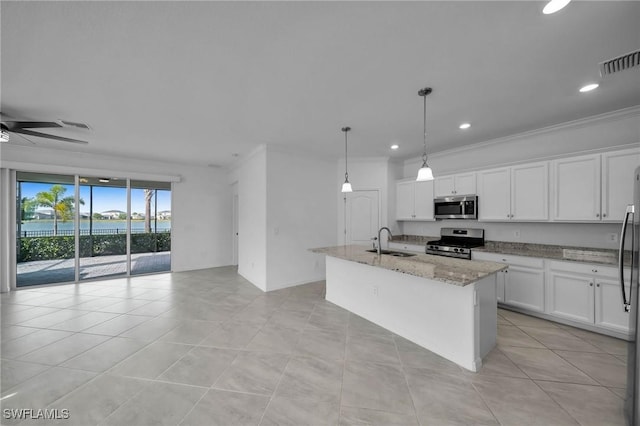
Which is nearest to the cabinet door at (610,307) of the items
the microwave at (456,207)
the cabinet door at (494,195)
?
the cabinet door at (494,195)

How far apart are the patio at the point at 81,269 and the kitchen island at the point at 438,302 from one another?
545 centimetres

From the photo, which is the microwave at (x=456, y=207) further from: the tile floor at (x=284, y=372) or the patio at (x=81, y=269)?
the patio at (x=81, y=269)

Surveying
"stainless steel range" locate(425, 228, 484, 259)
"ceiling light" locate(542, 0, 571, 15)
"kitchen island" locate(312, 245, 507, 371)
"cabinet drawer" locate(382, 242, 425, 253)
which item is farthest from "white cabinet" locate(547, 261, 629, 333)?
"ceiling light" locate(542, 0, 571, 15)

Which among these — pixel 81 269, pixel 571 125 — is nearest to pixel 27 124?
pixel 81 269

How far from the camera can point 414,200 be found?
487 cm

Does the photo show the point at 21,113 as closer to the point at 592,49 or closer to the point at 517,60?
the point at 517,60

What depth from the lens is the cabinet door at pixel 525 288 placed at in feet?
10.1

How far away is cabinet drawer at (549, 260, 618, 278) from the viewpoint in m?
2.58

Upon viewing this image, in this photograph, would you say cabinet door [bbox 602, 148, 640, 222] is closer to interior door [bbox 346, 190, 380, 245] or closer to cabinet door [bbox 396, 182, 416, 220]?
cabinet door [bbox 396, 182, 416, 220]

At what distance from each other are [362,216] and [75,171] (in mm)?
6040

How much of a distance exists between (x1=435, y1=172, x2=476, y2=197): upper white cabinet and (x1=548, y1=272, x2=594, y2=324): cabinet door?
66.4 inches

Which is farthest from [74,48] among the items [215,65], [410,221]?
[410,221]

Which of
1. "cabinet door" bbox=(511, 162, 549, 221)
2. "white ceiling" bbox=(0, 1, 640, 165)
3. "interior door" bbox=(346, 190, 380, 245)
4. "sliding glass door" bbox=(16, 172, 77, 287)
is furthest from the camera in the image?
"interior door" bbox=(346, 190, 380, 245)

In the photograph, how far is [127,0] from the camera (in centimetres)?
138
